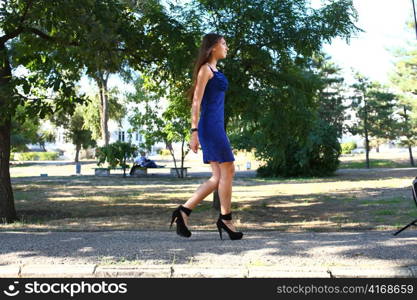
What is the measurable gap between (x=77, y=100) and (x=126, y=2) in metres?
2.52

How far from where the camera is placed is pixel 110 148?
1133 inches

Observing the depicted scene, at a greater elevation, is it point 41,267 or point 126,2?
point 126,2

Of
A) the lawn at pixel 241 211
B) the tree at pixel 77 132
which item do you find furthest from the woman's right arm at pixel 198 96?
the tree at pixel 77 132

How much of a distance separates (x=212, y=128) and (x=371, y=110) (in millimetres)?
33663

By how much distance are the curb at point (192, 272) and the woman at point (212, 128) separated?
4.34ft

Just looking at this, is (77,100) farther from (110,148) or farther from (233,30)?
(110,148)

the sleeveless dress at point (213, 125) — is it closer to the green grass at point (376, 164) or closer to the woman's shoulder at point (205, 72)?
the woman's shoulder at point (205, 72)

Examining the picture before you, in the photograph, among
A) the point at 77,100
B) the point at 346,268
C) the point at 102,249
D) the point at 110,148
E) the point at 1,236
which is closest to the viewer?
the point at 346,268

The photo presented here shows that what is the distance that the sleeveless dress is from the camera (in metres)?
5.23

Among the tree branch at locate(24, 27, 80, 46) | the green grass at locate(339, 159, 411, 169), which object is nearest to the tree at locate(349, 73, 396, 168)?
the green grass at locate(339, 159, 411, 169)

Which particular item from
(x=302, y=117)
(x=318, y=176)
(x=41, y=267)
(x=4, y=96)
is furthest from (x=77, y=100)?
(x=318, y=176)

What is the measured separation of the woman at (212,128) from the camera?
5.23 m

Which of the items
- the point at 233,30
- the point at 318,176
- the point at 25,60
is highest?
the point at 233,30

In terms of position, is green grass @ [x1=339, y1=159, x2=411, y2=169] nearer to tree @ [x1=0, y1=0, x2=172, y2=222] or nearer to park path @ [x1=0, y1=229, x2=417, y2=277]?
tree @ [x1=0, y1=0, x2=172, y2=222]
